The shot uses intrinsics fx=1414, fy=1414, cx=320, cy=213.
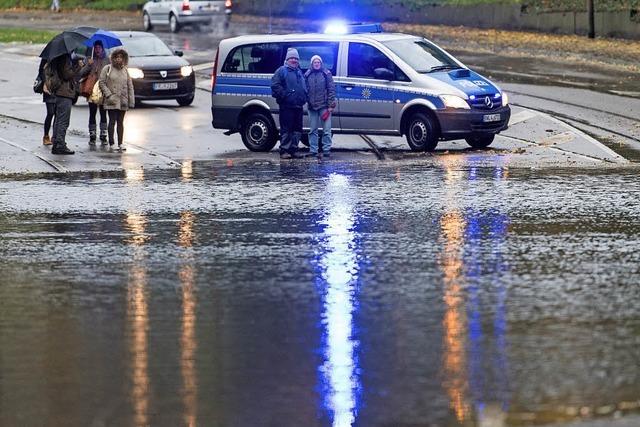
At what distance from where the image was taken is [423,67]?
70.0 feet

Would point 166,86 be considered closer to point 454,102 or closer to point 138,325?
point 454,102

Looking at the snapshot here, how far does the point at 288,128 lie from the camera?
20.9 m

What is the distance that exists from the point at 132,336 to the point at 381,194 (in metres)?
7.15

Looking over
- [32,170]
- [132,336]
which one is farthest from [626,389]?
[32,170]

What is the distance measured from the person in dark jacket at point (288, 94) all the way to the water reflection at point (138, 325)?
287 inches

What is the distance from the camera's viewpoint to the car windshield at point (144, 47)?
30.4m

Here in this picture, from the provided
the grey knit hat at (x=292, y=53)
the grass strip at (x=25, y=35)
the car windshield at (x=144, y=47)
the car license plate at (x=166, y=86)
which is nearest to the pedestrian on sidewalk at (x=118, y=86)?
the grey knit hat at (x=292, y=53)

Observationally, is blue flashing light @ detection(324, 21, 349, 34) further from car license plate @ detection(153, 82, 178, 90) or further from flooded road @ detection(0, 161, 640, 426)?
car license plate @ detection(153, 82, 178, 90)

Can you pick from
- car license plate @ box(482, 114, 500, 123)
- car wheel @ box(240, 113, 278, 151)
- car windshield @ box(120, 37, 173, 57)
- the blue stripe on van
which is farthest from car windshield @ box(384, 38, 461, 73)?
car windshield @ box(120, 37, 173, 57)

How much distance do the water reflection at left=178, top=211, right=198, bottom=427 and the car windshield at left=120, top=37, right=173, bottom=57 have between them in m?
17.0

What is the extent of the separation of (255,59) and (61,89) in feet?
10.2

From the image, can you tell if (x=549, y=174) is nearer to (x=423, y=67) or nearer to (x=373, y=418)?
(x=423, y=67)

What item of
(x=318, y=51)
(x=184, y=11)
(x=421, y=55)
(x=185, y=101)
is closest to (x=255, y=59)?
(x=318, y=51)

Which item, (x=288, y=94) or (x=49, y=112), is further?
(x=49, y=112)
